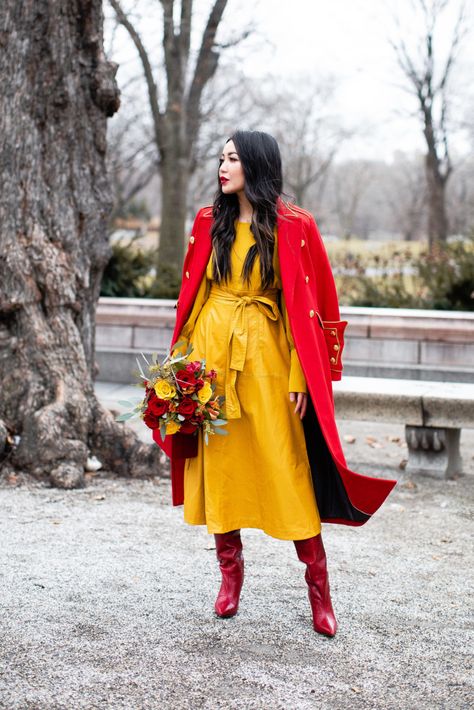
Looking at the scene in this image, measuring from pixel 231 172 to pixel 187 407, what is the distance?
960 mm

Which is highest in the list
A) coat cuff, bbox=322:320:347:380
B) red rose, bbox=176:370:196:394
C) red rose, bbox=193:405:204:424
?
coat cuff, bbox=322:320:347:380

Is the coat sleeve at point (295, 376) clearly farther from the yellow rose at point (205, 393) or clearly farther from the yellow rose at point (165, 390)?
the yellow rose at point (165, 390)

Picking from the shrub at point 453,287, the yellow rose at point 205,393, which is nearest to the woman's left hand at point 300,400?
the yellow rose at point 205,393

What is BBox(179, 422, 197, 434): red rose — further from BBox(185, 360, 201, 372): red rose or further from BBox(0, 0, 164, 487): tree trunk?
BBox(0, 0, 164, 487): tree trunk

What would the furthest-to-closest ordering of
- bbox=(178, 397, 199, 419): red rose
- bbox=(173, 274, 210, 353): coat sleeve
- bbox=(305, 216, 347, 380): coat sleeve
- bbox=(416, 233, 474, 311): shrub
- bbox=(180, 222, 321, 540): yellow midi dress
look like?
bbox=(416, 233, 474, 311): shrub → bbox=(173, 274, 210, 353): coat sleeve → bbox=(305, 216, 347, 380): coat sleeve → bbox=(180, 222, 321, 540): yellow midi dress → bbox=(178, 397, 199, 419): red rose

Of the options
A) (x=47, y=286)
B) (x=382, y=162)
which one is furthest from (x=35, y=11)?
(x=382, y=162)

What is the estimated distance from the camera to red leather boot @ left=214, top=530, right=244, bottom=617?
3916mm

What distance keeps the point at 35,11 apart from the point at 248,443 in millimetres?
4026

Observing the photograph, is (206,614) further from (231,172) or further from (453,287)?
(453,287)

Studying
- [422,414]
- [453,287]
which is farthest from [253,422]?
[453,287]

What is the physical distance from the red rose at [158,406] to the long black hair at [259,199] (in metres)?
0.58

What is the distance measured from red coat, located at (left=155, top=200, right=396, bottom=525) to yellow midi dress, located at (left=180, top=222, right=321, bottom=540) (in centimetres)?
7

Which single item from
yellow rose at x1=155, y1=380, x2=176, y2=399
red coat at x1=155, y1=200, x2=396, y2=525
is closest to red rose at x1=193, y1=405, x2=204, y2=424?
yellow rose at x1=155, y1=380, x2=176, y2=399

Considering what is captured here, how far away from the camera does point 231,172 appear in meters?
3.72
